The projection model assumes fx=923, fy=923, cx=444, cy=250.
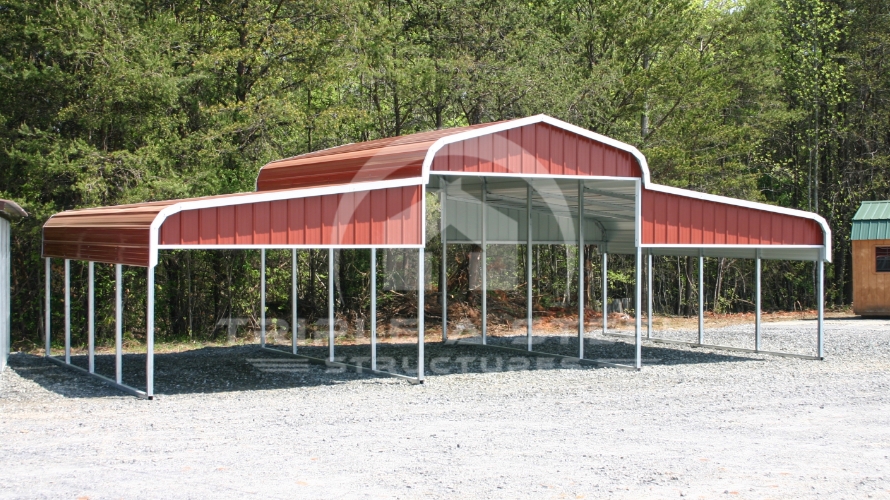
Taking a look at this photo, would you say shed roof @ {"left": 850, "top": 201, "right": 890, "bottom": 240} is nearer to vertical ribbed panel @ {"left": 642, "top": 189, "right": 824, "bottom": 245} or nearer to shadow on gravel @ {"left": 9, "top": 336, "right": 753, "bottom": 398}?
shadow on gravel @ {"left": 9, "top": 336, "right": 753, "bottom": 398}

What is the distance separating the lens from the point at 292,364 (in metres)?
14.7

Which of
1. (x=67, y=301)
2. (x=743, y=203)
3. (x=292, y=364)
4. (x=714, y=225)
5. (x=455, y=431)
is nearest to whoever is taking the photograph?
(x=455, y=431)

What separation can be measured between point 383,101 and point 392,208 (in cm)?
1045

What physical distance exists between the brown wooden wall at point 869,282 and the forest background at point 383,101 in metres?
3.22

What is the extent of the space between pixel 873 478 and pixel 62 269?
594 inches

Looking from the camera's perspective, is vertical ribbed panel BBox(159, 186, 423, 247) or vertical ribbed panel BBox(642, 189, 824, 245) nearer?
vertical ribbed panel BBox(159, 186, 423, 247)

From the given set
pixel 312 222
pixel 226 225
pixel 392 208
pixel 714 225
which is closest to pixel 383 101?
pixel 714 225

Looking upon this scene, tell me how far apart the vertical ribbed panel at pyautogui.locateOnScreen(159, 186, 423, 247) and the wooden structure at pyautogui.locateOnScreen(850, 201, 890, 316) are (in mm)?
16679

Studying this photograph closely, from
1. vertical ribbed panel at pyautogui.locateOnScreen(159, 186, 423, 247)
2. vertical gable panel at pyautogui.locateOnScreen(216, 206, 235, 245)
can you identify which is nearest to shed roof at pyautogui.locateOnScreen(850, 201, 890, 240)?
vertical ribbed panel at pyautogui.locateOnScreen(159, 186, 423, 247)

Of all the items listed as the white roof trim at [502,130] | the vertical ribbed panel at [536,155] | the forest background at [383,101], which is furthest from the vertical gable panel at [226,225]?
the forest background at [383,101]

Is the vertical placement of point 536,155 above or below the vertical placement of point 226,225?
above

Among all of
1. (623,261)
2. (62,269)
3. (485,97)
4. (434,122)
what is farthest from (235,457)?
(623,261)

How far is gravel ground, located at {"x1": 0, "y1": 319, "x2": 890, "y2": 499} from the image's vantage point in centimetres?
692

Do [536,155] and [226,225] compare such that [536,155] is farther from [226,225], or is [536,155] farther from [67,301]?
[67,301]
